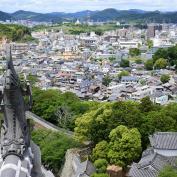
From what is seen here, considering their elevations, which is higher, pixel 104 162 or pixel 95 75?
pixel 104 162

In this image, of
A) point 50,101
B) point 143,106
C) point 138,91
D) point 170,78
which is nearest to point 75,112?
point 50,101

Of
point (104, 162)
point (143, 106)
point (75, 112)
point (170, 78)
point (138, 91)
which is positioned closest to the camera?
point (104, 162)

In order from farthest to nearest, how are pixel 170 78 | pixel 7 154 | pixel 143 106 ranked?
pixel 170 78
pixel 143 106
pixel 7 154

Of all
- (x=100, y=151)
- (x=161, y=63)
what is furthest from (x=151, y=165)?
(x=161, y=63)

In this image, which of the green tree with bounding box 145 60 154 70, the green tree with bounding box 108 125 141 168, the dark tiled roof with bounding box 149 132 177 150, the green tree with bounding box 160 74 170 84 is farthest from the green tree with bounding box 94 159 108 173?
the green tree with bounding box 145 60 154 70

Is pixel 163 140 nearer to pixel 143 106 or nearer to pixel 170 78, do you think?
pixel 143 106

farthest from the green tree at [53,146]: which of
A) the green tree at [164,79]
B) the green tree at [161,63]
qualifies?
the green tree at [161,63]

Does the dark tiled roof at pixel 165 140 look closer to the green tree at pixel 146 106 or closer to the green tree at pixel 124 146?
the green tree at pixel 124 146
